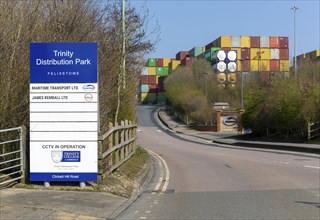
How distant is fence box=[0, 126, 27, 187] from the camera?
10.2 metres

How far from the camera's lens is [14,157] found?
440 inches

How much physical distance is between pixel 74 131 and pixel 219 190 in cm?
397

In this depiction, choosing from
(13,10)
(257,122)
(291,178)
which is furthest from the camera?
(257,122)

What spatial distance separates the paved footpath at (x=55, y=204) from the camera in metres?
7.66

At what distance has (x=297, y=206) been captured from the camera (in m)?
9.45

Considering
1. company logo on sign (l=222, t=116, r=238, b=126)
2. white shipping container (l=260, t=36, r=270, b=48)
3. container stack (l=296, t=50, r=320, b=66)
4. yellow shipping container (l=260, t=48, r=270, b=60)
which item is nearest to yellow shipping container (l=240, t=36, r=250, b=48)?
white shipping container (l=260, t=36, r=270, b=48)

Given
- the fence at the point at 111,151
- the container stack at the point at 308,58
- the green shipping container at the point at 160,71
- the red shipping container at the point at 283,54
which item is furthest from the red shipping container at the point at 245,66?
the fence at the point at 111,151

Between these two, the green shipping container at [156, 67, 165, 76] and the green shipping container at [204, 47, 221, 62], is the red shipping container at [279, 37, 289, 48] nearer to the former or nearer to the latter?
the green shipping container at [204, 47, 221, 62]

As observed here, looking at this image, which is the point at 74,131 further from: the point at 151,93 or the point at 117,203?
the point at 151,93

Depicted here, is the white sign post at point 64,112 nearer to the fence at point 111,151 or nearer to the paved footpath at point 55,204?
the fence at point 111,151

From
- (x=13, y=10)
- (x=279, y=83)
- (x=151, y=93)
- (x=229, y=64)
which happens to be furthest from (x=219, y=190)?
(x=151, y=93)

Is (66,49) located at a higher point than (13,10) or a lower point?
lower

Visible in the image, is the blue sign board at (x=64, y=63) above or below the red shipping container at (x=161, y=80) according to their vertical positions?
below

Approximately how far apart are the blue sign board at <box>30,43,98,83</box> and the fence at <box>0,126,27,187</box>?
4.18 ft
